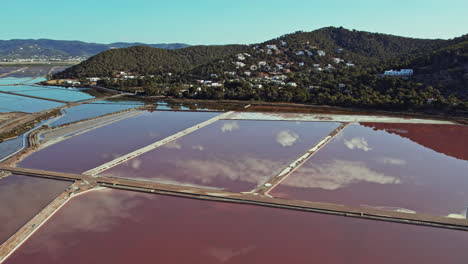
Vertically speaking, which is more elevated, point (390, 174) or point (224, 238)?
point (390, 174)

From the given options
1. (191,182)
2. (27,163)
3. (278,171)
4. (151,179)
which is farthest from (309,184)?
(27,163)

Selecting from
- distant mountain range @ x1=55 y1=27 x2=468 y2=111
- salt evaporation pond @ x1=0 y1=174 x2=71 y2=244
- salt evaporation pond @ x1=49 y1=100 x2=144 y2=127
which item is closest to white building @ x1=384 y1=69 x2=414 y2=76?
distant mountain range @ x1=55 y1=27 x2=468 y2=111

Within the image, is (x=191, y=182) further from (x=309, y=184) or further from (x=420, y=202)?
(x=420, y=202)

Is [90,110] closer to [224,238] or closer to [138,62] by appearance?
[224,238]

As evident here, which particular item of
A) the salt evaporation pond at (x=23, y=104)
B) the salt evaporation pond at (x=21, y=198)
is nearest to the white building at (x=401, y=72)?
the salt evaporation pond at (x=21, y=198)

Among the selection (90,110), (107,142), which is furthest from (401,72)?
(90,110)

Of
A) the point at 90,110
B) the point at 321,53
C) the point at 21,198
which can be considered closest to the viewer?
the point at 21,198

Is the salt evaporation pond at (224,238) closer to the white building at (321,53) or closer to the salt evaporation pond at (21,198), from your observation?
the salt evaporation pond at (21,198)
